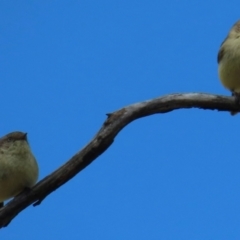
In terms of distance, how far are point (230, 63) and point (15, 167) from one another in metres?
2.80

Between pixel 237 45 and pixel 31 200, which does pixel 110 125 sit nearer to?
pixel 31 200

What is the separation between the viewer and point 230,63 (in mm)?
6738

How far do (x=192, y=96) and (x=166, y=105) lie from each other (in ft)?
0.99

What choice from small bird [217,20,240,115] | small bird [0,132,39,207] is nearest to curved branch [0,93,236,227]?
small bird [0,132,39,207]

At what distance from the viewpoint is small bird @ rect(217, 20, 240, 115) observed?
21.9 feet

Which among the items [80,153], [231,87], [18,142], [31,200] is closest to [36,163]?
[18,142]

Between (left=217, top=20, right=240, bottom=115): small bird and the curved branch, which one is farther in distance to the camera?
(left=217, top=20, right=240, bottom=115): small bird

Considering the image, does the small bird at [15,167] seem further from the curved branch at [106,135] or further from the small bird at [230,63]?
the small bird at [230,63]

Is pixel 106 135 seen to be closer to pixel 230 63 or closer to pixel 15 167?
pixel 15 167

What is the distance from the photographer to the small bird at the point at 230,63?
6.68m

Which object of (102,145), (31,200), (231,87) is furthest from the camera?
(231,87)

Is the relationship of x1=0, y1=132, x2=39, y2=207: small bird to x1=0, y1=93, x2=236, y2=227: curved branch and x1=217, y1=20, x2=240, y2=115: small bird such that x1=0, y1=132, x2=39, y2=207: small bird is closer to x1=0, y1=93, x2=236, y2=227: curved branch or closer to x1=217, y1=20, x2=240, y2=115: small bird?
x1=0, y1=93, x2=236, y2=227: curved branch

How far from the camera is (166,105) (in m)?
5.27

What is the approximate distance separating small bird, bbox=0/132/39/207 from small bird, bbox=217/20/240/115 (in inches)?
96.7
